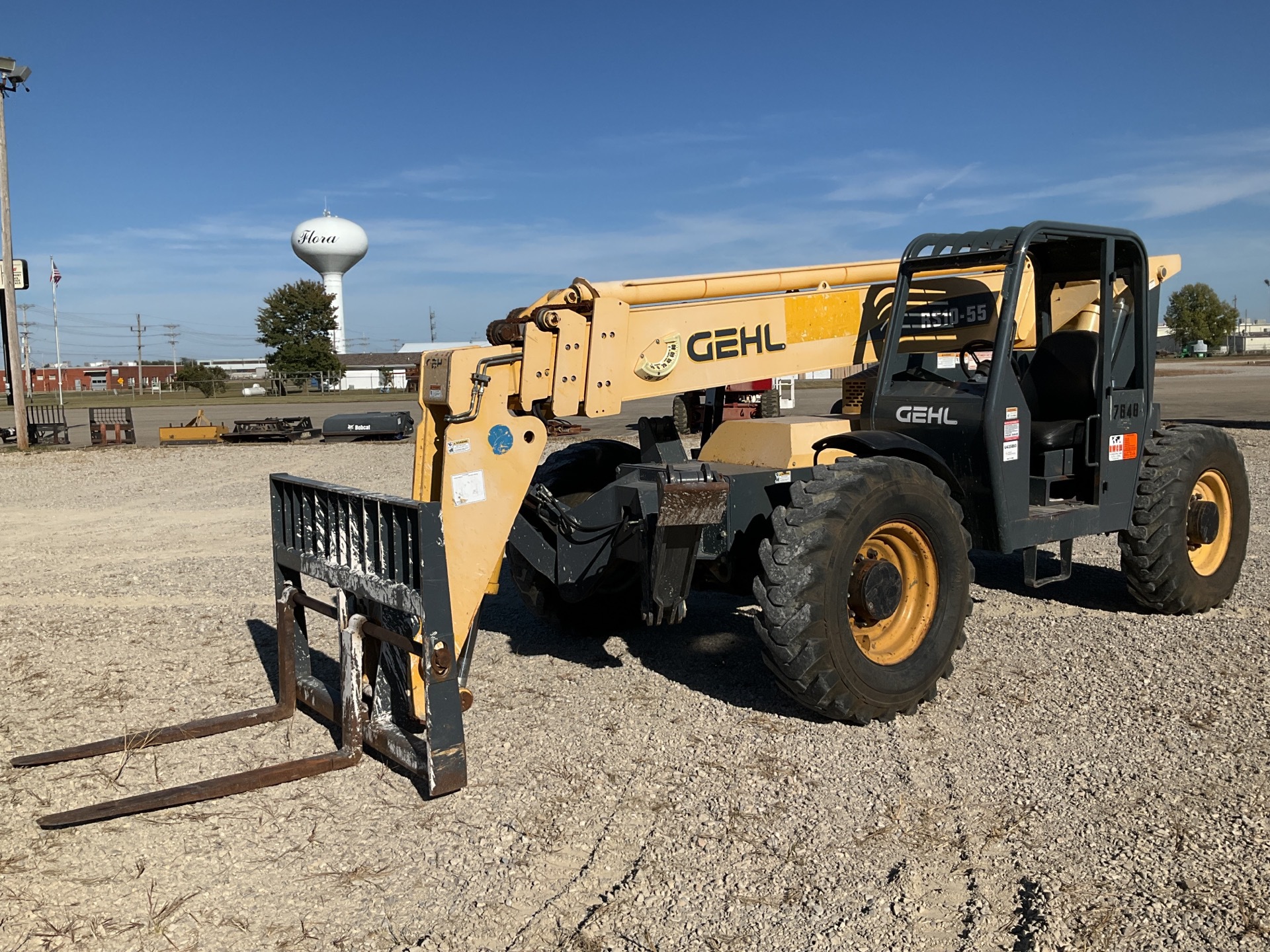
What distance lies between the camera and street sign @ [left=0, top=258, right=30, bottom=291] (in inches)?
933

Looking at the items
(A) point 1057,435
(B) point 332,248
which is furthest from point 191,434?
(B) point 332,248

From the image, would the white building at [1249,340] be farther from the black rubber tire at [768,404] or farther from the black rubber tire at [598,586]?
the black rubber tire at [598,586]

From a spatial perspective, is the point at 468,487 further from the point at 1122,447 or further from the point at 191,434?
the point at 191,434

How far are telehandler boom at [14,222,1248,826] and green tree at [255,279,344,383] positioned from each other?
68.7m

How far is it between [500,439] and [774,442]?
1.72m

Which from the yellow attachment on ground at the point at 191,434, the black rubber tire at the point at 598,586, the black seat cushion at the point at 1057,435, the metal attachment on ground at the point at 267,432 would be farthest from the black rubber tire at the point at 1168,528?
the yellow attachment on ground at the point at 191,434

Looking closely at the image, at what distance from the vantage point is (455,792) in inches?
176

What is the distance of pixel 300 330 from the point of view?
7588cm

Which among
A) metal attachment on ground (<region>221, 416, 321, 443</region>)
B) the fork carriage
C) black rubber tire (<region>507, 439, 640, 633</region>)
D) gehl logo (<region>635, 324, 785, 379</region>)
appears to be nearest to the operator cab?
gehl logo (<region>635, 324, 785, 379</region>)

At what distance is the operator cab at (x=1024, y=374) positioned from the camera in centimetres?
590

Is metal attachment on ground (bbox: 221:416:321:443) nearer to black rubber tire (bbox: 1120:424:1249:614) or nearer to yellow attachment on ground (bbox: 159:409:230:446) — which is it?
yellow attachment on ground (bbox: 159:409:230:446)

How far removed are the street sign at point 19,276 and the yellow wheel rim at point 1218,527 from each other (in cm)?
2463

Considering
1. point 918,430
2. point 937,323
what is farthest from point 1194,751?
point 937,323

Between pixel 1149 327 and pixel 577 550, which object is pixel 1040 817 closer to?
pixel 577 550
